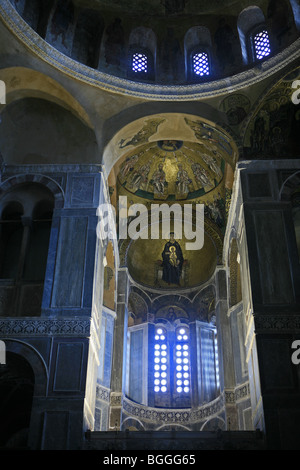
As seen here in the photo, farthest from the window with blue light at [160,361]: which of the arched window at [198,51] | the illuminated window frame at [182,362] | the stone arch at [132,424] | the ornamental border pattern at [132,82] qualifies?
the arched window at [198,51]

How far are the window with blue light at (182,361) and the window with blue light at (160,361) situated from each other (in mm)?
499

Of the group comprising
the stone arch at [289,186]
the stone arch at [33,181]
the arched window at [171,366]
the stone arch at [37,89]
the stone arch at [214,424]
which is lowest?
the stone arch at [214,424]

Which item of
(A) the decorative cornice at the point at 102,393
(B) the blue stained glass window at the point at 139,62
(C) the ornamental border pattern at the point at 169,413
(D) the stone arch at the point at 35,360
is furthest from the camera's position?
(C) the ornamental border pattern at the point at 169,413

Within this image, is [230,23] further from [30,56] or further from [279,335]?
[279,335]

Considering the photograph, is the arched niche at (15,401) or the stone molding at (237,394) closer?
the arched niche at (15,401)

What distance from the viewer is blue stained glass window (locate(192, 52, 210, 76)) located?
65.8 feet

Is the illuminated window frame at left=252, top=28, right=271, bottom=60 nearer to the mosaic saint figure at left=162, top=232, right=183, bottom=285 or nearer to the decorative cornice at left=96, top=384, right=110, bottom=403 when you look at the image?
the mosaic saint figure at left=162, top=232, right=183, bottom=285

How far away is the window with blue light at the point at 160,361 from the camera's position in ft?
77.9

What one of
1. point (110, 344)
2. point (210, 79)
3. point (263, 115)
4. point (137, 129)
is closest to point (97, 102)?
point (137, 129)

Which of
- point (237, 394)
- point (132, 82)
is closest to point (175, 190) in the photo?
point (132, 82)

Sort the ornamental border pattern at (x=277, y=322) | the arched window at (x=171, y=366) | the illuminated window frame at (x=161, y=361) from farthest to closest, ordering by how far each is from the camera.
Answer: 1. the illuminated window frame at (x=161, y=361)
2. the arched window at (x=171, y=366)
3. the ornamental border pattern at (x=277, y=322)

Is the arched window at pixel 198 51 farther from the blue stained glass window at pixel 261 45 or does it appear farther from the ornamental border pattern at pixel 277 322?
the ornamental border pattern at pixel 277 322

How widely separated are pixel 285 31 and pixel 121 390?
576 inches

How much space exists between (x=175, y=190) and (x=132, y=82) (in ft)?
21.4
